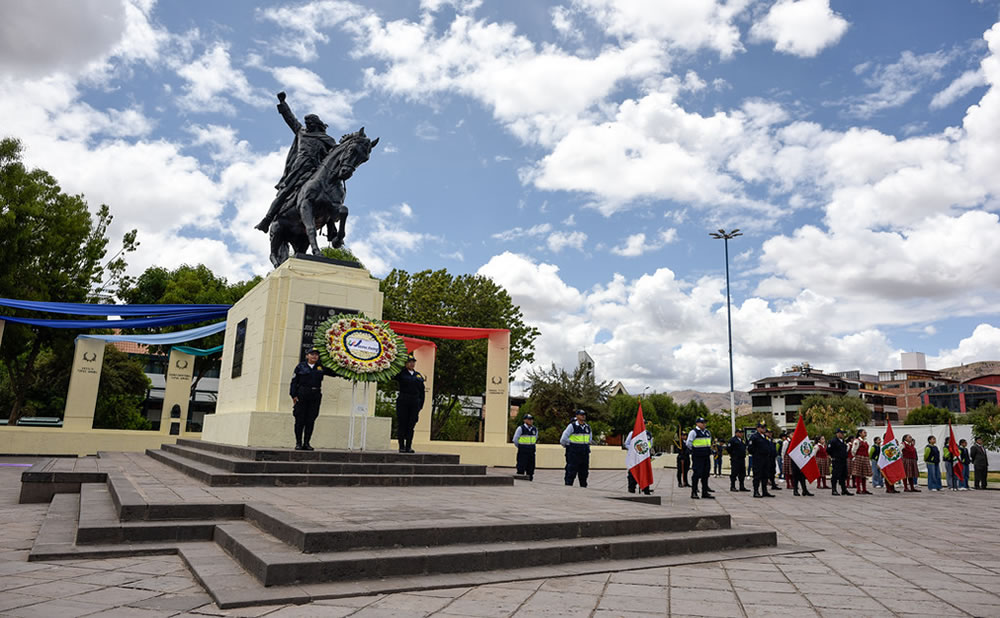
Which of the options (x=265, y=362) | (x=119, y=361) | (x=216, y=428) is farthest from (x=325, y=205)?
(x=119, y=361)

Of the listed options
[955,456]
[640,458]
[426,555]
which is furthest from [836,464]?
[426,555]

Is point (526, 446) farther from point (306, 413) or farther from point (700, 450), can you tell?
point (306, 413)

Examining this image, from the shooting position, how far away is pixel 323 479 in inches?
327

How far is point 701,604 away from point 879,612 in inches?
43.3

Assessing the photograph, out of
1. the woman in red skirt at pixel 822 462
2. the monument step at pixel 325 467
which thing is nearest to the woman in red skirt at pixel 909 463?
the woman in red skirt at pixel 822 462

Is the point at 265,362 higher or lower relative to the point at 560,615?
higher

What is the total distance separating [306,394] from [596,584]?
234 inches

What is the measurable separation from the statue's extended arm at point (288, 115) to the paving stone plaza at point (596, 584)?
26.0ft

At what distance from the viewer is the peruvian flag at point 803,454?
584 inches

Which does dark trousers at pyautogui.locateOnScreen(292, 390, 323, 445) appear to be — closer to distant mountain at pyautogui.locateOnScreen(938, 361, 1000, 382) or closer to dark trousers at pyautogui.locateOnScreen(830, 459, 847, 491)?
dark trousers at pyautogui.locateOnScreen(830, 459, 847, 491)

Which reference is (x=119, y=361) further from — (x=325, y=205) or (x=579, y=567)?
(x=579, y=567)

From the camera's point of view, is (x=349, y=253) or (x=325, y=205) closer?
(x=325, y=205)

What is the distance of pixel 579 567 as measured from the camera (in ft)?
16.9

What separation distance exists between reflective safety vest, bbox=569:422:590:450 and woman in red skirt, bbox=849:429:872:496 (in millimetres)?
8491
